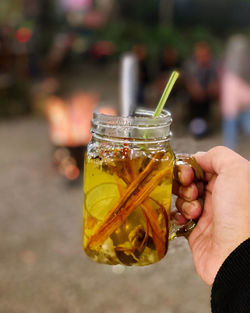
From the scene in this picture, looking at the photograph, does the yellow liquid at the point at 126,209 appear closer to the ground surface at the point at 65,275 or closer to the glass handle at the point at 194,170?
the glass handle at the point at 194,170

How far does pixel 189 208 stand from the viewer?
1324mm

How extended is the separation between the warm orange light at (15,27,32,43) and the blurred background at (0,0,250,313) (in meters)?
0.09

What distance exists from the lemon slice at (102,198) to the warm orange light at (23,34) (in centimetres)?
1395

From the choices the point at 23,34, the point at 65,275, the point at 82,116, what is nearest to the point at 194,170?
the point at 65,275

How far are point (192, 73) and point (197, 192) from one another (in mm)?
7431

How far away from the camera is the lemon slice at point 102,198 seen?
1.15 metres

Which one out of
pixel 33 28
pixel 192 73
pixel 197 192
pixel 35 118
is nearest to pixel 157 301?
pixel 197 192

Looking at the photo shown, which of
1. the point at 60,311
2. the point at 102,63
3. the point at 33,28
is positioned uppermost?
the point at 33,28

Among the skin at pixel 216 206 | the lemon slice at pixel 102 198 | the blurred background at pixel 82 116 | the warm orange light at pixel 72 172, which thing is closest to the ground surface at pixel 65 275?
the blurred background at pixel 82 116

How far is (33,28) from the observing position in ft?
54.8

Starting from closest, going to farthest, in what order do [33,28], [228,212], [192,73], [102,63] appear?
1. [228,212]
2. [192,73]
3. [33,28]
4. [102,63]

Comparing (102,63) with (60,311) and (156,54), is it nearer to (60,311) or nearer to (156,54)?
(156,54)

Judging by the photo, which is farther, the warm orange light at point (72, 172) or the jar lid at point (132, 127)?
the warm orange light at point (72, 172)

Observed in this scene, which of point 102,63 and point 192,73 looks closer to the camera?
point 192,73
